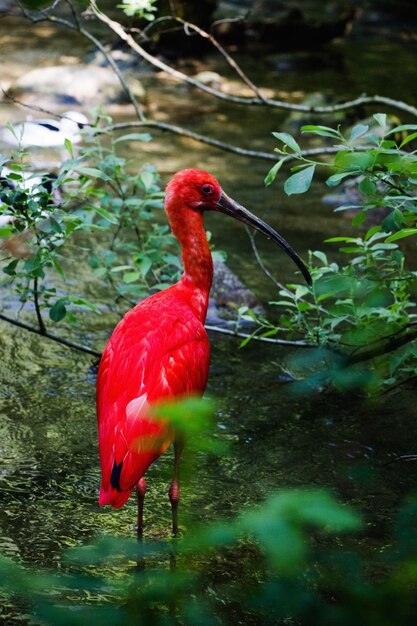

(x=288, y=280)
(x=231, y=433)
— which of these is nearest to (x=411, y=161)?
(x=231, y=433)

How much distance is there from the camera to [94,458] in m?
3.93

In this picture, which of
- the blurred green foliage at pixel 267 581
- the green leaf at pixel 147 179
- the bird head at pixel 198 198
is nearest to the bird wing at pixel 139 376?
the bird head at pixel 198 198

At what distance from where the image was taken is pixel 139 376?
3.17 meters

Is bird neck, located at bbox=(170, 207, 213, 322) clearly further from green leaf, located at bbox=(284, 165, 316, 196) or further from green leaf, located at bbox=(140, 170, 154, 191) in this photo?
green leaf, located at bbox=(284, 165, 316, 196)

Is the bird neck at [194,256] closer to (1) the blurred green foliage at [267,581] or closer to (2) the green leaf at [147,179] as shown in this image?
(2) the green leaf at [147,179]

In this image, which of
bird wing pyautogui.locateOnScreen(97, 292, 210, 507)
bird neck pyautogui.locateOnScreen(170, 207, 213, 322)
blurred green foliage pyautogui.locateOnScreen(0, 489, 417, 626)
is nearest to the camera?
blurred green foliage pyautogui.locateOnScreen(0, 489, 417, 626)

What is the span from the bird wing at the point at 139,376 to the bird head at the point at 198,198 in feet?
1.44

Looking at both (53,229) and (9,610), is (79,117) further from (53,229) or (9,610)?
(9,610)

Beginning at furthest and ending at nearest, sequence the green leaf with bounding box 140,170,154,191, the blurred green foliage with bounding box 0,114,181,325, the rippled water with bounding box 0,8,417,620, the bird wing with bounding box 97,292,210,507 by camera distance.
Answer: the green leaf with bounding box 140,170,154,191
the blurred green foliage with bounding box 0,114,181,325
the rippled water with bounding box 0,8,417,620
the bird wing with bounding box 97,292,210,507

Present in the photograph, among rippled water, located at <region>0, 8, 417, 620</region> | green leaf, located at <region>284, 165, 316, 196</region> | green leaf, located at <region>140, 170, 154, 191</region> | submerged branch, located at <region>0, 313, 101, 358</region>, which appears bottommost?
rippled water, located at <region>0, 8, 417, 620</region>

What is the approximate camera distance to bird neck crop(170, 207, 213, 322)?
3.69 meters

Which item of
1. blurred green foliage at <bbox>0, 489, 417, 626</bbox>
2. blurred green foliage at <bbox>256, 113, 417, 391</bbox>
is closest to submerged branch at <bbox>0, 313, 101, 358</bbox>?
blurred green foliage at <bbox>256, 113, 417, 391</bbox>

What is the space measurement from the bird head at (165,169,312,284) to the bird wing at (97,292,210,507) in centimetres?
44

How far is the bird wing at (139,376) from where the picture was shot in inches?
113
